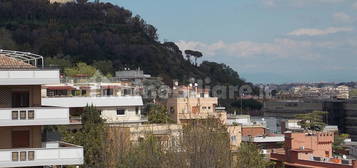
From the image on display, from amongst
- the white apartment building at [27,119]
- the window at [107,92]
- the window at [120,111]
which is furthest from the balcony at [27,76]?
the window at [107,92]

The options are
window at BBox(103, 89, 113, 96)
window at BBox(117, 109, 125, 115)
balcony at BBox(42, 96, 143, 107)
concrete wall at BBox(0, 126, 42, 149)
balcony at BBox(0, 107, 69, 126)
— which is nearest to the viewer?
balcony at BBox(0, 107, 69, 126)

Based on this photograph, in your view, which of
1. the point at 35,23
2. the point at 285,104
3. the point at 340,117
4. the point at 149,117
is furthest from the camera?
the point at 285,104

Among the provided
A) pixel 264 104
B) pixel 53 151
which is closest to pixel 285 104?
pixel 264 104

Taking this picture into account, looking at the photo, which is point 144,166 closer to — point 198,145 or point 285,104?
point 198,145

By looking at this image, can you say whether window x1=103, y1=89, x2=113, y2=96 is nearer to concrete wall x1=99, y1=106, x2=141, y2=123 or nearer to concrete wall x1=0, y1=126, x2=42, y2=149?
concrete wall x1=99, y1=106, x2=141, y2=123

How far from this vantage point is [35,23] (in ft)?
436

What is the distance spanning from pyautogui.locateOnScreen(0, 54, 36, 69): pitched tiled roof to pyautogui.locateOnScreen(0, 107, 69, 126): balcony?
1.48 meters

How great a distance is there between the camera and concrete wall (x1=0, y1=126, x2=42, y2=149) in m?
22.7

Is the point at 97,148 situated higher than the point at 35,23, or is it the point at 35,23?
the point at 35,23

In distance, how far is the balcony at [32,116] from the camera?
21828 mm

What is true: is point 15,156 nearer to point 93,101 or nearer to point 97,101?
point 93,101

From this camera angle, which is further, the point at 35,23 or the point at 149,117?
the point at 35,23

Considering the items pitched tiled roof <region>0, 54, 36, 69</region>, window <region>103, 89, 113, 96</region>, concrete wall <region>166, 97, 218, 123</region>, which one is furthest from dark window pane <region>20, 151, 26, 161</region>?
concrete wall <region>166, 97, 218, 123</region>

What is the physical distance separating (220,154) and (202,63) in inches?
4887
